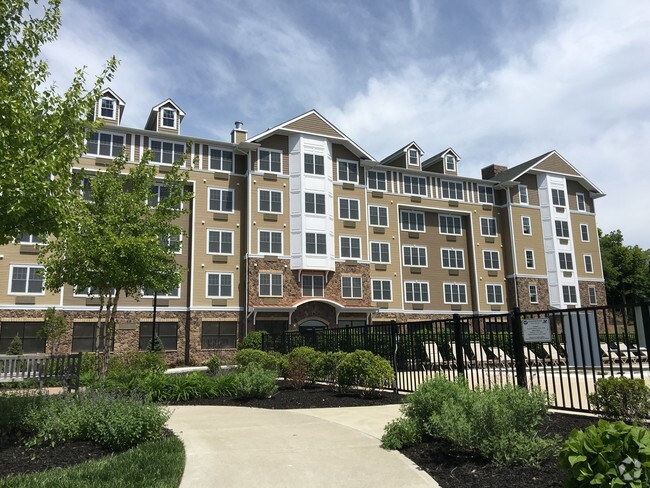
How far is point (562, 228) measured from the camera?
44375mm

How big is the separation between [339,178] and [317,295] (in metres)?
9.10

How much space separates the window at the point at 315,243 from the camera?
114 ft

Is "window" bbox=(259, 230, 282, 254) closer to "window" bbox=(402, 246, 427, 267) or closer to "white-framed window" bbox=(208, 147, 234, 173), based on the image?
"white-framed window" bbox=(208, 147, 234, 173)

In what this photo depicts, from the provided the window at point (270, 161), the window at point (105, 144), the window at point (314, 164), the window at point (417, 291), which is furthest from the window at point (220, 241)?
the window at point (417, 291)

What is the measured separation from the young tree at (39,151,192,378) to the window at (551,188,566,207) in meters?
37.5

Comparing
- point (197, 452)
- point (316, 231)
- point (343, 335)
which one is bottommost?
point (197, 452)

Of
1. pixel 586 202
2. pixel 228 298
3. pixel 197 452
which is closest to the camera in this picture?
pixel 197 452

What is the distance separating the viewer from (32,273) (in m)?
29.7

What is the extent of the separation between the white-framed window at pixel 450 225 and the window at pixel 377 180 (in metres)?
6.26

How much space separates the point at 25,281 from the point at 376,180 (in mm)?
25292

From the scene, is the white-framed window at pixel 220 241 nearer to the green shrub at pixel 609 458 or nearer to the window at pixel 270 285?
the window at pixel 270 285

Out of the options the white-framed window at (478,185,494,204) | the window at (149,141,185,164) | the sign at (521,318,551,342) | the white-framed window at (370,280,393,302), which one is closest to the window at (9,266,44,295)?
the window at (149,141,185,164)

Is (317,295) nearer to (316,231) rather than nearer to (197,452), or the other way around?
(316,231)

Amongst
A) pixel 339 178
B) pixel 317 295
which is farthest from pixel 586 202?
pixel 317 295
